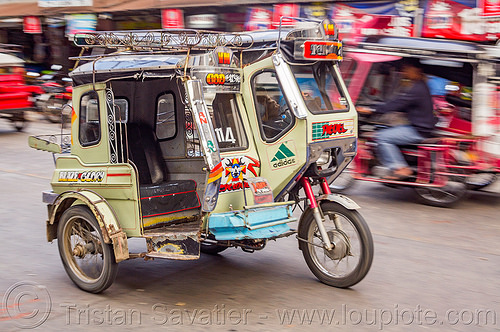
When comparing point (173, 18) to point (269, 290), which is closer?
point (269, 290)

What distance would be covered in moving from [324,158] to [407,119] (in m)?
3.70

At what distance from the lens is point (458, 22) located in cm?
1181

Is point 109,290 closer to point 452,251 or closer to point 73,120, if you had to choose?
point 73,120

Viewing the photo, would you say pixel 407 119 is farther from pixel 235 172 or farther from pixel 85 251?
pixel 85 251

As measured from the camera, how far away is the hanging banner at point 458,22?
1112cm

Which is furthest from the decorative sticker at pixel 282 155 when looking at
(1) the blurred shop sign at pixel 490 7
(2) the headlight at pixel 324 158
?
(1) the blurred shop sign at pixel 490 7

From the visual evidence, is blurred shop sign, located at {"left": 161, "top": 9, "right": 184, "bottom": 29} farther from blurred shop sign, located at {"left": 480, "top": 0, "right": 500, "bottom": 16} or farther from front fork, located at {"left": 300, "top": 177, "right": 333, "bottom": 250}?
front fork, located at {"left": 300, "top": 177, "right": 333, "bottom": 250}

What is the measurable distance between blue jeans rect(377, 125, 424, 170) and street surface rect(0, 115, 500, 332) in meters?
1.30

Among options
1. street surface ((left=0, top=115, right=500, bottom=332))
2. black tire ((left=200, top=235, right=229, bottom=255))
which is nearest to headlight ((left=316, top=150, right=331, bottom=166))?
street surface ((left=0, top=115, right=500, bottom=332))

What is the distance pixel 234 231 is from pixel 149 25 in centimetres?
1502

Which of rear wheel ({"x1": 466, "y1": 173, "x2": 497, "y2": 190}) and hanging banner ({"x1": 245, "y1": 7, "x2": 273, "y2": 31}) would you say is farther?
hanging banner ({"x1": 245, "y1": 7, "x2": 273, "y2": 31})

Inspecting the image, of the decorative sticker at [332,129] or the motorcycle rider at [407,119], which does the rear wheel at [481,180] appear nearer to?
the motorcycle rider at [407,119]

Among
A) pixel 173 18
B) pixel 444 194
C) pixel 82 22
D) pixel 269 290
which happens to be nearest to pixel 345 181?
pixel 444 194

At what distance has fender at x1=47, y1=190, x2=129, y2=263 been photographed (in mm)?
5152
